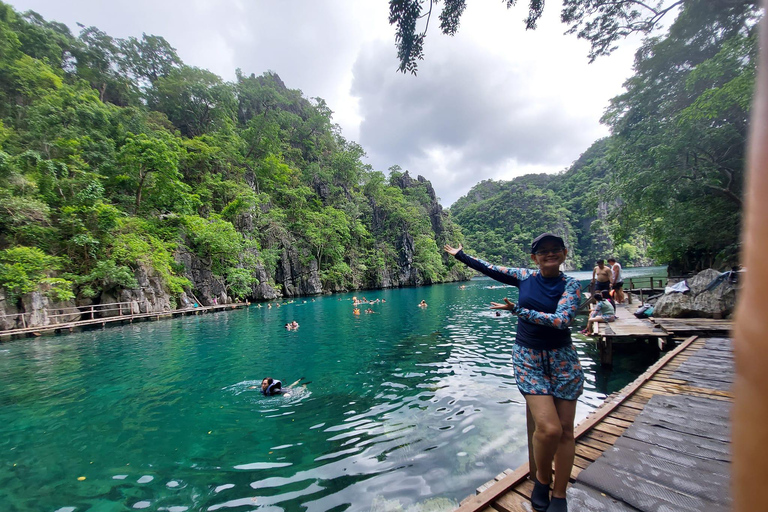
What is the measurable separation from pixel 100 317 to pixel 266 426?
19780 mm

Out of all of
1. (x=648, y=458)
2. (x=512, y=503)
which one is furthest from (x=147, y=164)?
(x=648, y=458)

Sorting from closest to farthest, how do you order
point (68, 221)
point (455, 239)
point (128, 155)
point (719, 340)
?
1. point (719, 340)
2. point (68, 221)
3. point (128, 155)
4. point (455, 239)

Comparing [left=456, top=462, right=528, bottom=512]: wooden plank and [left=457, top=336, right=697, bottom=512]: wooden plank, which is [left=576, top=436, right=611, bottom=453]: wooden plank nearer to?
[left=457, top=336, right=697, bottom=512]: wooden plank

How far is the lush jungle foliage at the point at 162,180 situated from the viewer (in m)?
18.2

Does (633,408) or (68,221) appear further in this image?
(68,221)

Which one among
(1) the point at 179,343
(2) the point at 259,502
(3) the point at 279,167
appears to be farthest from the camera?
(3) the point at 279,167

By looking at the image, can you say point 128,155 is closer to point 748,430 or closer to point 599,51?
point 599,51

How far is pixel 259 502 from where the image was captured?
378cm

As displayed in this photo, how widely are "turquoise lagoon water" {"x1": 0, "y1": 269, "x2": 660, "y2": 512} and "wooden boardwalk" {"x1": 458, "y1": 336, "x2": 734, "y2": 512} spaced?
44.6 inches

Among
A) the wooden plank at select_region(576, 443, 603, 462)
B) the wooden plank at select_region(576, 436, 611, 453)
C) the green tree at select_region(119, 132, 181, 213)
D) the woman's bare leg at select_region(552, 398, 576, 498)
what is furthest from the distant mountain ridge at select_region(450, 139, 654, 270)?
the woman's bare leg at select_region(552, 398, 576, 498)

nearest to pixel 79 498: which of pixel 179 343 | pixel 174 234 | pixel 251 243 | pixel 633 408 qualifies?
pixel 633 408

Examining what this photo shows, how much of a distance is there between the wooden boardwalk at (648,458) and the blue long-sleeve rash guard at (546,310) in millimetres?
1000

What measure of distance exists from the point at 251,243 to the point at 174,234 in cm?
660

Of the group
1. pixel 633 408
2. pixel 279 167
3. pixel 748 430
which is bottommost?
pixel 633 408
